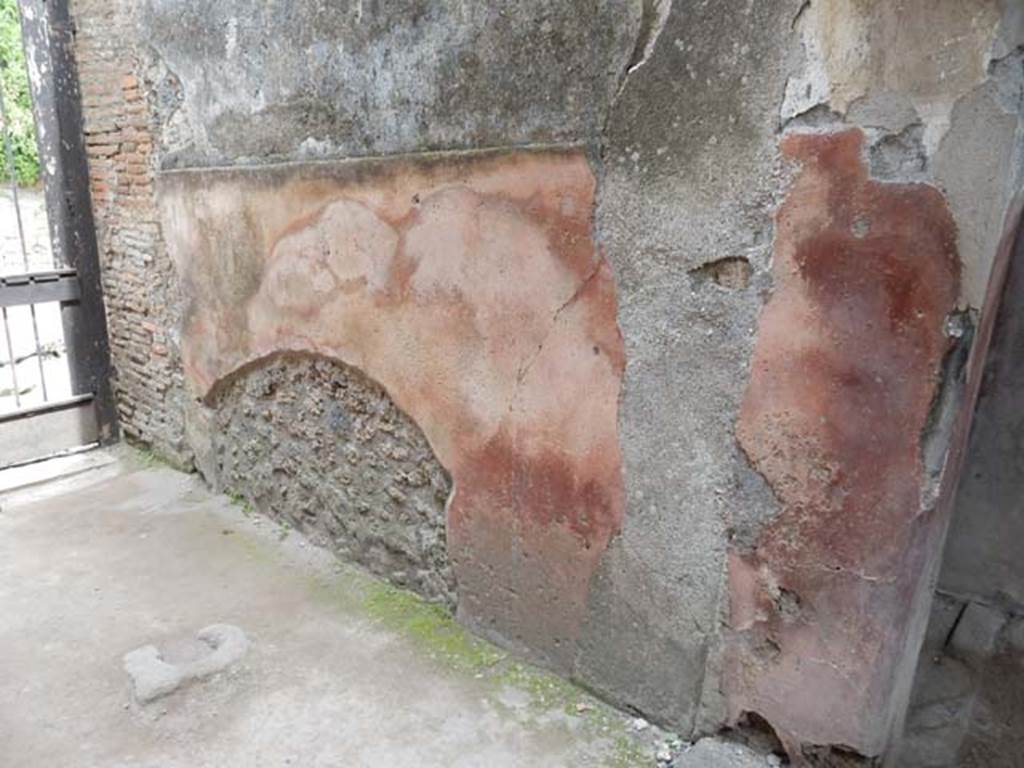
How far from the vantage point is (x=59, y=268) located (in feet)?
13.3

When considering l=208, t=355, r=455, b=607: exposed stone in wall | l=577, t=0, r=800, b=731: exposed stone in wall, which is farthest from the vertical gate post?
l=577, t=0, r=800, b=731: exposed stone in wall

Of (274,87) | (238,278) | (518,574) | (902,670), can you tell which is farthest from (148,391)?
(902,670)

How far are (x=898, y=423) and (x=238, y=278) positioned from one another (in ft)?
8.71

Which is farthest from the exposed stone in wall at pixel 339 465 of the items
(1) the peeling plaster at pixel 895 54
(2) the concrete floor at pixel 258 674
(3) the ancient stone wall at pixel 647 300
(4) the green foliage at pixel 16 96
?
(4) the green foliage at pixel 16 96

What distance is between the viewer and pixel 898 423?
153 cm

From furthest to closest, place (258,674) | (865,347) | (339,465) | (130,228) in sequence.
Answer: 1. (130,228)
2. (339,465)
3. (258,674)
4. (865,347)

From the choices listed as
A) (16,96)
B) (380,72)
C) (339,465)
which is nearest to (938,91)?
(380,72)

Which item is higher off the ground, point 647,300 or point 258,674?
point 647,300

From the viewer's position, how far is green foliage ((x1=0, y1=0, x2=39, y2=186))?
4199 millimetres

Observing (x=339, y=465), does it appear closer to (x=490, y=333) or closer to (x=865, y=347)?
(x=490, y=333)

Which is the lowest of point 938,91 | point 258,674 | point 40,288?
point 258,674

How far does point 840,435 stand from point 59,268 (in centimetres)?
400

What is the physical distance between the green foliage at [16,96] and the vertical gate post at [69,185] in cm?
31

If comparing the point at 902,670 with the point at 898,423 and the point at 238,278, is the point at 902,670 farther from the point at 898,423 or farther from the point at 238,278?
the point at 238,278
